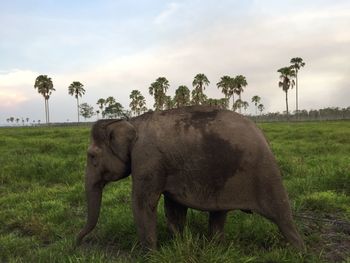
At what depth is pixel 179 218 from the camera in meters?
6.42

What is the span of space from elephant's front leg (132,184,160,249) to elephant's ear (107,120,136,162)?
18.8 inches

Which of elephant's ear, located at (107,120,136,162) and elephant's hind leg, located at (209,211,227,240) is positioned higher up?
elephant's ear, located at (107,120,136,162)

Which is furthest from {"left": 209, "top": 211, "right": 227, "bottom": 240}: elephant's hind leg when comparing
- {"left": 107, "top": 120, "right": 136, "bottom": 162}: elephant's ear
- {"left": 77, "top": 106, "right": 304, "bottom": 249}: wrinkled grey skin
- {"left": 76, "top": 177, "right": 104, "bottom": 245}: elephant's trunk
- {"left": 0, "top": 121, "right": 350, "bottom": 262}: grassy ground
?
{"left": 76, "top": 177, "right": 104, "bottom": 245}: elephant's trunk

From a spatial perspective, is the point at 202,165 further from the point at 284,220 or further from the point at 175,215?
the point at 175,215

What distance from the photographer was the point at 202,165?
544 cm

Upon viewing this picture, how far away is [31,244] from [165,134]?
287cm

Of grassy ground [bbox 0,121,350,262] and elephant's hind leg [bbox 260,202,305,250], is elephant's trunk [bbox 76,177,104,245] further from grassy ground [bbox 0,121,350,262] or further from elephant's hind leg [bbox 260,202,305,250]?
elephant's hind leg [bbox 260,202,305,250]

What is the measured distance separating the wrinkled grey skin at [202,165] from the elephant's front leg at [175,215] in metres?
0.58

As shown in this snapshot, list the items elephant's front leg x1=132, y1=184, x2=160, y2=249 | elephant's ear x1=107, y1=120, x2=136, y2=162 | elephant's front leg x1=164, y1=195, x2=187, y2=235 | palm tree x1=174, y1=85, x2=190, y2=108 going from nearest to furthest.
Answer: elephant's front leg x1=132, y1=184, x2=160, y2=249
elephant's ear x1=107, y1=120, x2=136, y2=162
elephant's front leg x1=164, y1=195, x2=187, y2=235
palm tree x1=174, y1=85, x2=190, y2=108

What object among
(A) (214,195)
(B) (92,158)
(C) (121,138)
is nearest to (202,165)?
(A) (214,195)

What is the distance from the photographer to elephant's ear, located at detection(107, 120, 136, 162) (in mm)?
5738

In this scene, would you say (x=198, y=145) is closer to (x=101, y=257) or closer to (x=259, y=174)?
(x=259, y=174)

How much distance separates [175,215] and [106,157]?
127cm

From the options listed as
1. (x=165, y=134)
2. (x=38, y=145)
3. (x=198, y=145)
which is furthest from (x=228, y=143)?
(x=38, y=145)
